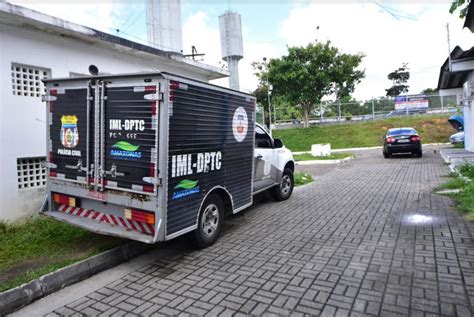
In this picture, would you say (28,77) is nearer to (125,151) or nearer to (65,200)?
(65,200)

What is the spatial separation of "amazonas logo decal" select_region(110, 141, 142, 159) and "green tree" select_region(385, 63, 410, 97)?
66.8m

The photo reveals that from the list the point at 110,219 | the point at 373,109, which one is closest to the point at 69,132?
the point at 110,219

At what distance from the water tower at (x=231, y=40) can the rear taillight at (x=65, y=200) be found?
20.1 m

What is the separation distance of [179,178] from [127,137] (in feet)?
2.74

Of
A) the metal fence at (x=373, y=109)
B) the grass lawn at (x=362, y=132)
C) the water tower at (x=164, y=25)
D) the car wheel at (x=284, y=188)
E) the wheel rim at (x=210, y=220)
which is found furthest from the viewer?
the metal fence at (x=373, y=109)

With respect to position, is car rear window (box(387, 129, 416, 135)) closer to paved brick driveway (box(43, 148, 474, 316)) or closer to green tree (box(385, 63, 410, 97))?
paved brick driveway (box(43, 148, 474, 316))

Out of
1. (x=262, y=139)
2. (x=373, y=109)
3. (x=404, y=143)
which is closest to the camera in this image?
(x=262, y=139)

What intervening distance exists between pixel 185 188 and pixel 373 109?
1149 inches

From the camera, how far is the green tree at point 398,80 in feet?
207

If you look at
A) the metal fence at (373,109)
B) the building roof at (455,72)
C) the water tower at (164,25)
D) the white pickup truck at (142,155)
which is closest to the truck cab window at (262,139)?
the white pickup truck at (142,155)

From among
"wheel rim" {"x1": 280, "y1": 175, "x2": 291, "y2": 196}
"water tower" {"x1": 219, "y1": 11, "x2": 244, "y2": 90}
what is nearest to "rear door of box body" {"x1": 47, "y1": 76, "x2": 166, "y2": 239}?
"wheel rim" {"x1": 280, "y1": 175, "x2": 291, "y2": 196}

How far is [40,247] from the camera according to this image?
4742mm

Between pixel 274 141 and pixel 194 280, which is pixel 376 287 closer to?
pixel 194 280

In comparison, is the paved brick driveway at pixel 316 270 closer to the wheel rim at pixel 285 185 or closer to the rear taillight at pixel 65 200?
the wheel rim at pixel 285 185
